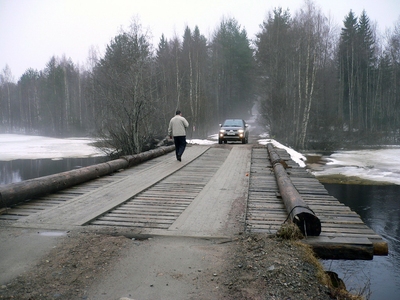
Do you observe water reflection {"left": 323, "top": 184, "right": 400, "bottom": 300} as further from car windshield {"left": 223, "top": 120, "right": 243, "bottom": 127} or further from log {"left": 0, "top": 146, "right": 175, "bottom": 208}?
car windshield {"left": 223, "top": 120, "right": 243, "bottom": 127}

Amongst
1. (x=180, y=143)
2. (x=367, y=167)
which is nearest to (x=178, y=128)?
(x=180, y=143)

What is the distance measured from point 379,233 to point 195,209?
682 centimetres

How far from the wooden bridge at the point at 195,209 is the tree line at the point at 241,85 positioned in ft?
29.4

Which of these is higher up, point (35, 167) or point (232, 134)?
point (232, 134)

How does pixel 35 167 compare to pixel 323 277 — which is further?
pixel 35 167

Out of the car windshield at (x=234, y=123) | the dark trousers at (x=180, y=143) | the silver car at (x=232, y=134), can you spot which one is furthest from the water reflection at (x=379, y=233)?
Result: the car windshield at (x=234, y=123)

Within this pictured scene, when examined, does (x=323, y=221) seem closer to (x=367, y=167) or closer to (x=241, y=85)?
(x=367, y=167)

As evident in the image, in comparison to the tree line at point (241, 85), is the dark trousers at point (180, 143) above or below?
below

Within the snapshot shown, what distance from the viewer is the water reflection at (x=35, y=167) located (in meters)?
18.9

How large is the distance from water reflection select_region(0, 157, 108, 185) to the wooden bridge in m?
11.9

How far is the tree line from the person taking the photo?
1788cm

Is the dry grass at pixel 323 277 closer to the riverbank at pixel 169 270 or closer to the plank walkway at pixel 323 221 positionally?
the riverbank at pixel 169 270

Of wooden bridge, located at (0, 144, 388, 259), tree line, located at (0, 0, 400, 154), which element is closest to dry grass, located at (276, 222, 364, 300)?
wooden bridge, located at (0, 144, 388, 259)

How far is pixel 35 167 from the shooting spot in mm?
22000
